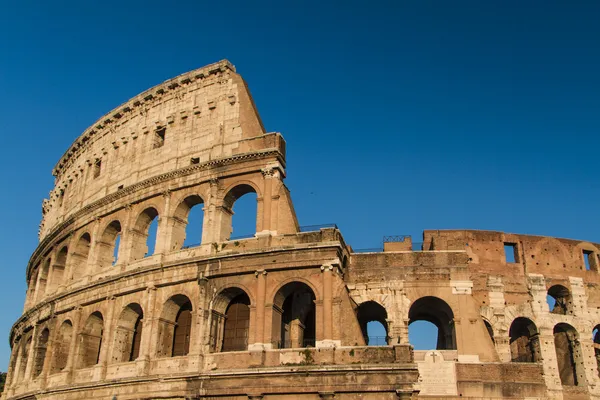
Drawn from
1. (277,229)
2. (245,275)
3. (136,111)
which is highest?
(136,111)

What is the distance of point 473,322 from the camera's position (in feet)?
67.7

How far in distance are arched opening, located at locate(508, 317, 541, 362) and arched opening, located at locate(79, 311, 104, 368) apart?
1692cm

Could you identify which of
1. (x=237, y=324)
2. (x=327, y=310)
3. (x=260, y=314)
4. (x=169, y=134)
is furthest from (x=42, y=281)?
(x=327, y=310)

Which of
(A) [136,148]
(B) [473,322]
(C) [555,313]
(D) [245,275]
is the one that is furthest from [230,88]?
(C) [555,313]

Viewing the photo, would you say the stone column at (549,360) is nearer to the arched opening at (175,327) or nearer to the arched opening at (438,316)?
the arched opening at (438,316)

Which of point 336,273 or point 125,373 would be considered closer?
point 336,273

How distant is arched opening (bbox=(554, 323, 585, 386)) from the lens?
24439mm

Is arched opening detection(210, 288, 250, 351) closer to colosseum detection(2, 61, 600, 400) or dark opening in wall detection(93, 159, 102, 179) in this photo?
colosseum detection(2, 61, 600, 400)

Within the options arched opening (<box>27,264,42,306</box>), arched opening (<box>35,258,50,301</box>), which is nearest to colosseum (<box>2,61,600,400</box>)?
arched opening (<box>35,258,50,301</box>)

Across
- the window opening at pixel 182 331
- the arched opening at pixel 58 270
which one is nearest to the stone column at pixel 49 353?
the arched opening at pixel 58 270

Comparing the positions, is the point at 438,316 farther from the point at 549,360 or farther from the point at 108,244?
the point at 108,244

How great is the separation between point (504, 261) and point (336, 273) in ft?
30.6

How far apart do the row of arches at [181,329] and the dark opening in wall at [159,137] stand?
7.41 metres

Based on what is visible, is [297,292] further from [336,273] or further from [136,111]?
[136,111]
